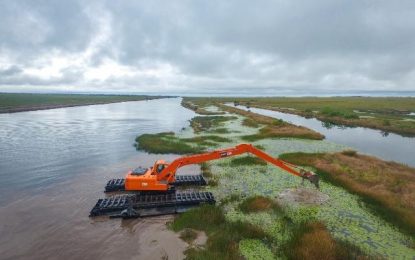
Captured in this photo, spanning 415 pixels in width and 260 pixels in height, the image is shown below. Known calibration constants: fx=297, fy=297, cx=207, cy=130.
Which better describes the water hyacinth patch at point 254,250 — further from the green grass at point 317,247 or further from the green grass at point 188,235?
the green grass at point 188,235

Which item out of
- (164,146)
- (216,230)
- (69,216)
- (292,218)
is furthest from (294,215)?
(164,146)

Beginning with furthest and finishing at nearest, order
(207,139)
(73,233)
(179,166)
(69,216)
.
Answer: (207,139)
(179,166)
(69,216)
(73,233)

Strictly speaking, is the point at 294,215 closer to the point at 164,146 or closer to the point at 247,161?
the point at 247,161

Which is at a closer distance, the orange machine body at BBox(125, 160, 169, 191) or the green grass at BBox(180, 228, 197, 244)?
the green grass at BBox(180, 228, 197, 244)

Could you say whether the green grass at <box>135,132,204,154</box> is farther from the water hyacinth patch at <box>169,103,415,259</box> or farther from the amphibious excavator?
the amphibious excavator

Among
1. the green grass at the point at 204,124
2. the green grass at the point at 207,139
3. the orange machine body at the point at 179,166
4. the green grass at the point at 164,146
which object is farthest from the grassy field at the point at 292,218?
the green grass at the point at 204,124

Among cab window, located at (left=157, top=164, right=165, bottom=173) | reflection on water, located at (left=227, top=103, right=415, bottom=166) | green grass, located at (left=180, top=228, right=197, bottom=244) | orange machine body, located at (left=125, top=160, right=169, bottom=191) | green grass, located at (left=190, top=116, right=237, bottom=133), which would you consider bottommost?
reflection on water, located at (left=227, top=103, right=415, bottom=166)

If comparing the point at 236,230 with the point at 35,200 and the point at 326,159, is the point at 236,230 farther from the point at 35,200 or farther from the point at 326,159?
the point at 326,159

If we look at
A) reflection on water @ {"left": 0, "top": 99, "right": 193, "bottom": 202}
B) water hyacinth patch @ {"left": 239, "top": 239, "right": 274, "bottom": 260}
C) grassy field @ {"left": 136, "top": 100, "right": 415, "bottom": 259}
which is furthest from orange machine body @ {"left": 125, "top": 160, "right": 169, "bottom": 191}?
reflection on water @ {"left": 0, "top": 99, "right": 193, "bottom": 202}

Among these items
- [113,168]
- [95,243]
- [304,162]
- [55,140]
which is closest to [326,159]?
[304,162]
